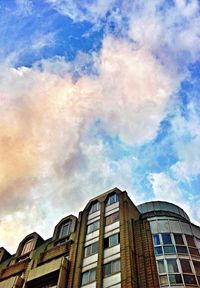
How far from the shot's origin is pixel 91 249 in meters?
31.8

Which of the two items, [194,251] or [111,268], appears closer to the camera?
[111,268]

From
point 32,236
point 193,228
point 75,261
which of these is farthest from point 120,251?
point 32,236

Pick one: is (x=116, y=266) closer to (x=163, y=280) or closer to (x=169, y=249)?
(x=163, y=280)

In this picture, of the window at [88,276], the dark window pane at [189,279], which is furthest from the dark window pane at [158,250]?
the window at [88,276]

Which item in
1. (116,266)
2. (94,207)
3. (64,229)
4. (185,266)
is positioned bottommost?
(185,266)

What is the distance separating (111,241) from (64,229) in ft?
32.1

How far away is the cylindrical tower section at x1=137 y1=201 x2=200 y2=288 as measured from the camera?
25.5 meters

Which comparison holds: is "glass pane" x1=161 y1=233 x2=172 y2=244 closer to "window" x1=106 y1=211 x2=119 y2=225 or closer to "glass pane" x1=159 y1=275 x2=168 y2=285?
"glass pane" x1=159 y1=275 x2=168 y2=285

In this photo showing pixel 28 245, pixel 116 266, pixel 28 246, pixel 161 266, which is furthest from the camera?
pixel 28 245

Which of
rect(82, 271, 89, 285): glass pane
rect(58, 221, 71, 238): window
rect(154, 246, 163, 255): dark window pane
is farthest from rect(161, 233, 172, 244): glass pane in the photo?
rect(58, 221, 71, 238): window

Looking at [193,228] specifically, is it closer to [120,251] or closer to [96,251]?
[120,251]

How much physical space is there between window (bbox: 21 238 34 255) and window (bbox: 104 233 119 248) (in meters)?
12.6

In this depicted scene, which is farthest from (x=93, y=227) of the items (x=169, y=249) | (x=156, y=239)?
(x=169, y=249)

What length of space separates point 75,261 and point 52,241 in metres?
6.99
